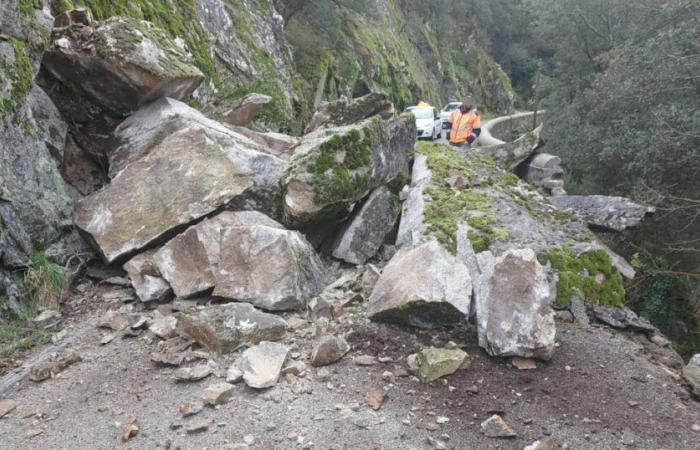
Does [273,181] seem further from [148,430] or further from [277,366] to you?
[148,430]

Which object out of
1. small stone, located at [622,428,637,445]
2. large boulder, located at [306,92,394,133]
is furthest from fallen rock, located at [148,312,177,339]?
large boulder, located at [306,92,394,133]

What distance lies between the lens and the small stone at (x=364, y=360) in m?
3.90

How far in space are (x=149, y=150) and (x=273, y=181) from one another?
5.08 feet

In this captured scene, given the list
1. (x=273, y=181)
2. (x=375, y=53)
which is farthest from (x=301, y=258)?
(x=375, y=53)

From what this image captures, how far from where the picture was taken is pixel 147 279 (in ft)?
15.7

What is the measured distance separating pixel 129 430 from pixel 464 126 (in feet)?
28.4

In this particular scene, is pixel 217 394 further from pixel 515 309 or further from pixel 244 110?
pixel 244 110

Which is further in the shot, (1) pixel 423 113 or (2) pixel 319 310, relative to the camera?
(1) pixel 423 113

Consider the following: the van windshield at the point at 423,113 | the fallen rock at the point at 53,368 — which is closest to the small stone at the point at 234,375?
the fallen rock at the point at 53,368

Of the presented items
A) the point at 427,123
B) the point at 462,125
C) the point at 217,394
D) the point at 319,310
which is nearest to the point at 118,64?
the point at 319,310

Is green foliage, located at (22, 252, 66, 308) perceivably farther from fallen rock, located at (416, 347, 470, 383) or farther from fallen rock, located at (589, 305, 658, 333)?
fallen rock, located at (589, 305, 658, 333)

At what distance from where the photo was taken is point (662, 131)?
37.0ft

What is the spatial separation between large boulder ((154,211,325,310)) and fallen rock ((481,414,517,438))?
2022mm

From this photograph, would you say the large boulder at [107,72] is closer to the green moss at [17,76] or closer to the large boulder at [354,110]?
the green moss at [17,76]
